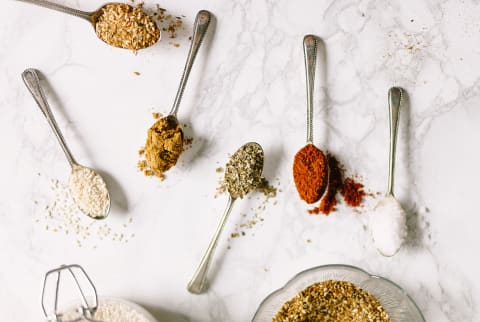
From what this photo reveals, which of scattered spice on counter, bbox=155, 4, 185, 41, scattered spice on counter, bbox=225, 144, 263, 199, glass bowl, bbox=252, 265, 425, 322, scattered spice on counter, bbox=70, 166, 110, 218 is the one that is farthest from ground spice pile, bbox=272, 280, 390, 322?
scattered spice on counter, bbox=155, 4, 185, 41

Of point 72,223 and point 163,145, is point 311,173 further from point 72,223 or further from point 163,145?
point 72,223

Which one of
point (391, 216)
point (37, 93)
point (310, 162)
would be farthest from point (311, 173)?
point (37, 93)

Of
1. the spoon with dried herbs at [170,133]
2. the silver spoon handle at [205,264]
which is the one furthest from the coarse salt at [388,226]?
the spoon with dried herbs at [170,133]

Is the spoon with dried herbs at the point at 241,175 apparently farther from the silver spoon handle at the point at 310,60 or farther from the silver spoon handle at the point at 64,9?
the silver spoon handle at the point at 64,9

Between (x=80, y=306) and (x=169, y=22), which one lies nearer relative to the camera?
(x=80, y=306)

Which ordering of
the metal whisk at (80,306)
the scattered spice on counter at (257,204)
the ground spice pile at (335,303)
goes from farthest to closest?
the scattered spice on counter at (257,204) < the ground spice pile at (335,303) < the metal whisk at (80,306)

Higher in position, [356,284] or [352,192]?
[352,192]
